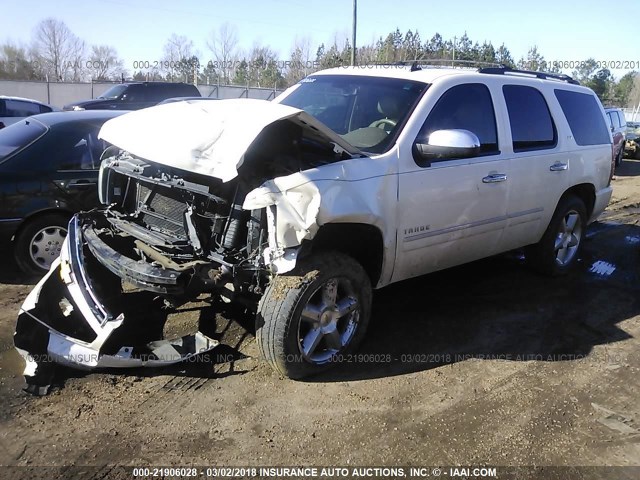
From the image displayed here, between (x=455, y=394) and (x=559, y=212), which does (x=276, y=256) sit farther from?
(x=559, y=212)

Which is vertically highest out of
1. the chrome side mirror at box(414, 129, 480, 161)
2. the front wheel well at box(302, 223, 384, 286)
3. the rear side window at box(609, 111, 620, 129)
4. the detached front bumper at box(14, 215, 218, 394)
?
the rear side window at box(609, 111, 620, 129)

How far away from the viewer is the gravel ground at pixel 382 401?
292cm

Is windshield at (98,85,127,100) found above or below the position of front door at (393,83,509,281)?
above

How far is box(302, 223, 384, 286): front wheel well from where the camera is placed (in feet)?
11.7

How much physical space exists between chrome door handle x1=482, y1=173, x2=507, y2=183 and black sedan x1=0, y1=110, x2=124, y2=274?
366cm

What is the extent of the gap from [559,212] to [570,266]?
2.68 feet

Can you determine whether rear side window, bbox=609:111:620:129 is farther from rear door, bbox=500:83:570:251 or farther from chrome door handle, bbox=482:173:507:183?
chrome door handle, bbox=482:173:507:183

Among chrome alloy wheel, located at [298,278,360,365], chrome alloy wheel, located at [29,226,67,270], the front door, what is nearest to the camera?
chrome alloy wheel, located at [298,278,360,365]

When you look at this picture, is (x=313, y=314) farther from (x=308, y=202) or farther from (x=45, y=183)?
(x=45, y=183)

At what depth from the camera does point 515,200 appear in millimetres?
4727

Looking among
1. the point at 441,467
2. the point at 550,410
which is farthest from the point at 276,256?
the point at 550,410

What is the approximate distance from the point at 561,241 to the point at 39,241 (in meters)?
5.29

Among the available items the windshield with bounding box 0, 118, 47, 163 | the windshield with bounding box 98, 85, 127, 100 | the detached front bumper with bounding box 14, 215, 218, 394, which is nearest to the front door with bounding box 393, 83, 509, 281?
the detached front bumper with bounding box 14, 215, 218, 394

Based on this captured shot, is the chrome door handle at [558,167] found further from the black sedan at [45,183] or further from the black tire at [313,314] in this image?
the black sedan at [45,183]
